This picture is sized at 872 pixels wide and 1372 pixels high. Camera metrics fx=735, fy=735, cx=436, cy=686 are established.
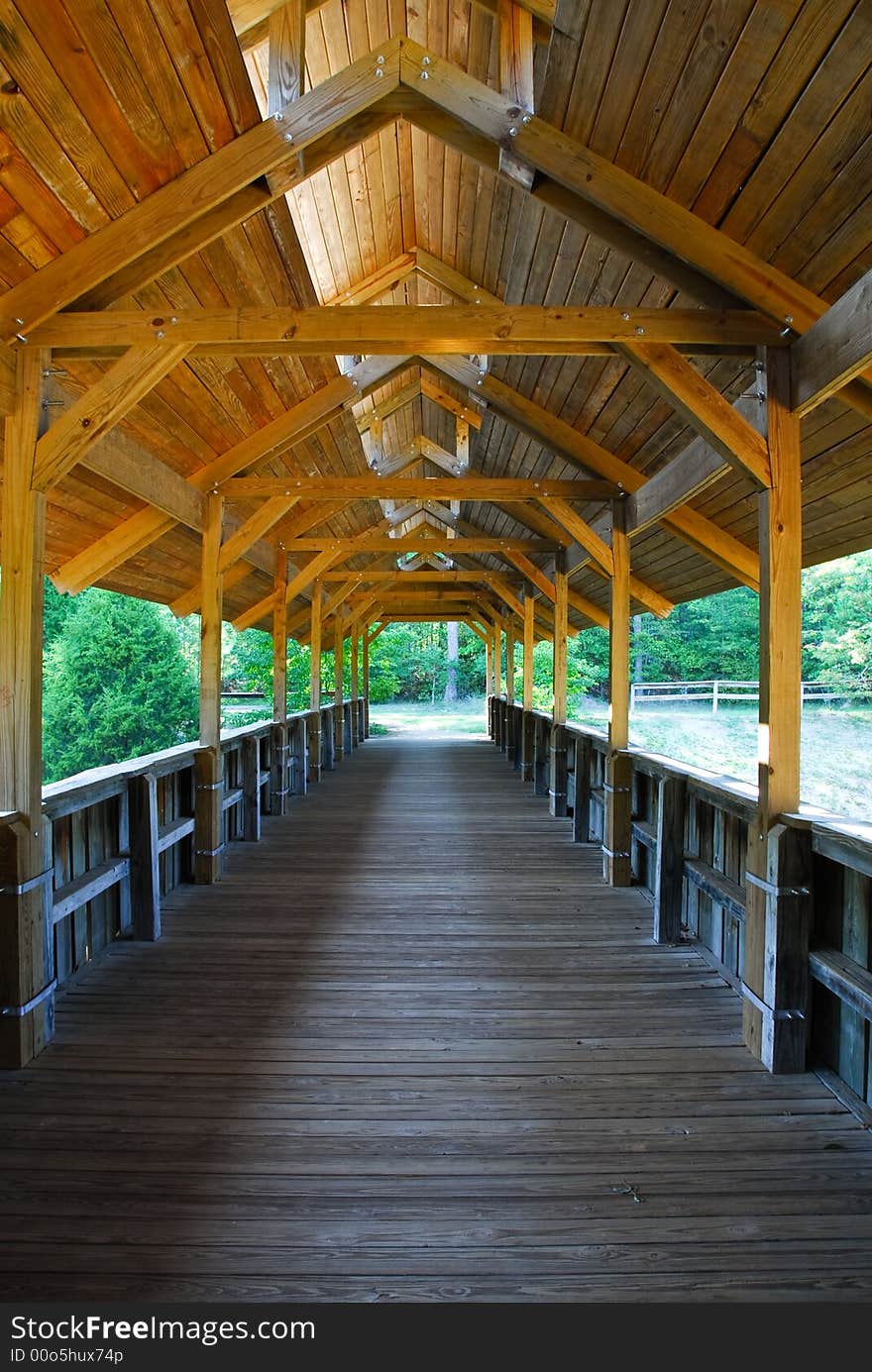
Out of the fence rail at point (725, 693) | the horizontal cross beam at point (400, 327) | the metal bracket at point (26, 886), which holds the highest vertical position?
the horizontal cross beam at point (400, 327)

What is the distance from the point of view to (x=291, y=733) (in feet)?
32.7

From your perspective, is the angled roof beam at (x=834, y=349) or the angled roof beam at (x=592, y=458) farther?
the angled roof beam at (x=592, y=458)

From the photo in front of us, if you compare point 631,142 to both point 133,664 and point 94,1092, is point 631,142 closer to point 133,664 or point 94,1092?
point 94,1092

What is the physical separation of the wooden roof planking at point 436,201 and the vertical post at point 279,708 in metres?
2.90

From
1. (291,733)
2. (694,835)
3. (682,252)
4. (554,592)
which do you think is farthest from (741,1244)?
(291,733)

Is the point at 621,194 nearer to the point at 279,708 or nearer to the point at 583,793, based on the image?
the point at 583,793

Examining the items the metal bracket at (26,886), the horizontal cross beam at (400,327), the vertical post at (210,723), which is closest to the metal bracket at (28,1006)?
the metal bracket at (26,886)

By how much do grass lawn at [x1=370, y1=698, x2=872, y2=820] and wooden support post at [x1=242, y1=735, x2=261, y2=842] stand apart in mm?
8460

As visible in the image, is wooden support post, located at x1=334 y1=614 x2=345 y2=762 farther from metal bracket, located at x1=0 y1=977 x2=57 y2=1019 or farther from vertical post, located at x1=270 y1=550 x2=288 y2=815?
metal bracket, located at x1=0 y1=977 x2=57 y2=1019

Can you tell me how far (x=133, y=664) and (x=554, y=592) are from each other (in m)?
20.7

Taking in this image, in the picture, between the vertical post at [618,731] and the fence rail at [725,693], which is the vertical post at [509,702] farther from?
the vertical post at [618,731]

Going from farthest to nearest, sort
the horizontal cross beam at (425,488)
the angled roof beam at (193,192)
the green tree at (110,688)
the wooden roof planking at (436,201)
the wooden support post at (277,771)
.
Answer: the green tree at (110,688) < the wooden support post at (277,771) < the horizontal cross beam at (425,488) < the angled roof beam at (193,192) < the wooden roof planking at (436,201)

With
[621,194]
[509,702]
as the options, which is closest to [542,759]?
[509,702]

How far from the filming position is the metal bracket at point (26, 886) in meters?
2.91
